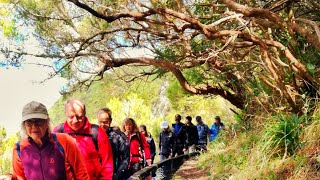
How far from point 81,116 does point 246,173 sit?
10.7 ft

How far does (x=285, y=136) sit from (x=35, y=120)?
400 centimetres

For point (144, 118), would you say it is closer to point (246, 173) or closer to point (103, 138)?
point (246, 173)

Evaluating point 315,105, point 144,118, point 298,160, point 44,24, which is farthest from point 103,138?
point 144,118

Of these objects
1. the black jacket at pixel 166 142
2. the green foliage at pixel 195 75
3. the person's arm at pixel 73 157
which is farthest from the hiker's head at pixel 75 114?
the green foliage at pixel 195 75

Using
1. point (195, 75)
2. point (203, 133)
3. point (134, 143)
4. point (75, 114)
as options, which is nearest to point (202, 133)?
point (203, 133)

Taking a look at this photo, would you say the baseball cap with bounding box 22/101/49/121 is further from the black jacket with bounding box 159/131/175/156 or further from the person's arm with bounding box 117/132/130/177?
the black jacket with bounding box 159/131/175/156

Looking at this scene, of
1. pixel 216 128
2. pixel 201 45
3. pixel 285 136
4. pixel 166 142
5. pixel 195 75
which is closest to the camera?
pixel 285 136

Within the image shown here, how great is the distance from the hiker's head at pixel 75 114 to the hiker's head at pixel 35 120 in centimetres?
96

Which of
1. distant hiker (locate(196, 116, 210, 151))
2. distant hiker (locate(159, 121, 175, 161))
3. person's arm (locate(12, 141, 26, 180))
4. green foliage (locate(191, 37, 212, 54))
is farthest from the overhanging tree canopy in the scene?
person's arm (locate(12, 141, 26, 180))

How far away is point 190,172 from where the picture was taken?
11.5m

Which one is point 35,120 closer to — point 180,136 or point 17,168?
point 17,168

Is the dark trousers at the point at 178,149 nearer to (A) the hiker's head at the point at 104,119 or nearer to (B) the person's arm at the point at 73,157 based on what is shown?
(A) the hiker's head at the point at 104,119

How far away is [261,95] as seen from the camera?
9531 mm

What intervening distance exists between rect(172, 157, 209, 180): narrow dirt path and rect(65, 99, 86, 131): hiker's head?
237 inches
